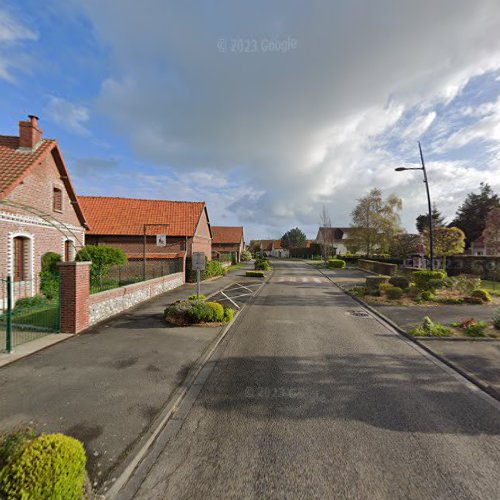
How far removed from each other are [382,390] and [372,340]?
3.09m

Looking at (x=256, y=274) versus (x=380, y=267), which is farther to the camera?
(x=380, y=267)

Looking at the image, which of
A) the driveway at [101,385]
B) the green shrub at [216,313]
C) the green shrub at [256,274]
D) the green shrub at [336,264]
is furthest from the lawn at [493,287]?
the green shrub at [336,264]

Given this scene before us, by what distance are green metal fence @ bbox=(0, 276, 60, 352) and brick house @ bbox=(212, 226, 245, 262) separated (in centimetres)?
3732

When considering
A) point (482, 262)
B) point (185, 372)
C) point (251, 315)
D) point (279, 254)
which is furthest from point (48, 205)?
point (279, 254)

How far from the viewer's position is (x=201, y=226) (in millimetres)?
26703

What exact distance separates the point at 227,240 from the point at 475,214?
152 ft

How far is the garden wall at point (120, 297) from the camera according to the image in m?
8.89

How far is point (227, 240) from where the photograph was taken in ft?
170

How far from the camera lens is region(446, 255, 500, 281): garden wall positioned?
69.7 feet

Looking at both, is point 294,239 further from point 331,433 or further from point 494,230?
point 331,433

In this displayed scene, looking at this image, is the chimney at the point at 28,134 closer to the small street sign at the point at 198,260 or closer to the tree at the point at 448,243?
Answer: the small street sign at the point at 198,260

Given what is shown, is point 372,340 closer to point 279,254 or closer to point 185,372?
point 185,372

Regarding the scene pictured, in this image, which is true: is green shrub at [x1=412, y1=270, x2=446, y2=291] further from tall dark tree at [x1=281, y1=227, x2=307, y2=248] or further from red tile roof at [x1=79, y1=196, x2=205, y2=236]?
tall dark tree at [x1=281, y1=227, x2=307, y2=248]

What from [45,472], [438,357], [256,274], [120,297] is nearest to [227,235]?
[256,274]
